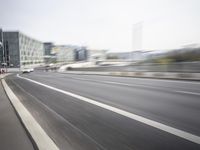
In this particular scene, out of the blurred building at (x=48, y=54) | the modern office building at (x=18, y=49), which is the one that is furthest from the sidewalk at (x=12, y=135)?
the blurred building at (x=48, y=54)

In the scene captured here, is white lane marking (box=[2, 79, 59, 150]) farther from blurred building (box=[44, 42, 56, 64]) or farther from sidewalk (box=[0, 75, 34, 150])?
blurred building (box=[44, 42, 56, 64])

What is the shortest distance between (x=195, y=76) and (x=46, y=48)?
179989 mm

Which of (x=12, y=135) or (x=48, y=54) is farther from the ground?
(x=48, y=54)

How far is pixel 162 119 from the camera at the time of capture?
4.95 m

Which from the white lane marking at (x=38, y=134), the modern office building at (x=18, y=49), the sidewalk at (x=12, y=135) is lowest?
the sidewalk at (x=12, y=135)

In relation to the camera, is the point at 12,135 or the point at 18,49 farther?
the point at 18,49

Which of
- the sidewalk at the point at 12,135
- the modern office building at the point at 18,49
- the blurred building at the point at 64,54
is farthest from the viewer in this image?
the blurred building at the point at 64,54

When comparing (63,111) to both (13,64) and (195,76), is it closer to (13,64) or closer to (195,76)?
(195,76)

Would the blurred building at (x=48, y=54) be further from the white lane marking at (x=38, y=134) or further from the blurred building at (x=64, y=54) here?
the white lane marking at (x=38, y=134)

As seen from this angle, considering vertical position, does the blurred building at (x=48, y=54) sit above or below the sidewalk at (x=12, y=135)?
above

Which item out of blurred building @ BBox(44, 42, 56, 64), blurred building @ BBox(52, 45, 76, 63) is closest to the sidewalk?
blurred building @ BBox(44, 42, 56, 64)

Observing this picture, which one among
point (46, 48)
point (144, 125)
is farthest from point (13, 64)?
point (144, 125)

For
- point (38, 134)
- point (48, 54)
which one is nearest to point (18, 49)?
point (48, 54)

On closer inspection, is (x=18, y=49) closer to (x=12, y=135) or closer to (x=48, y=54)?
(x=48, y=54)
